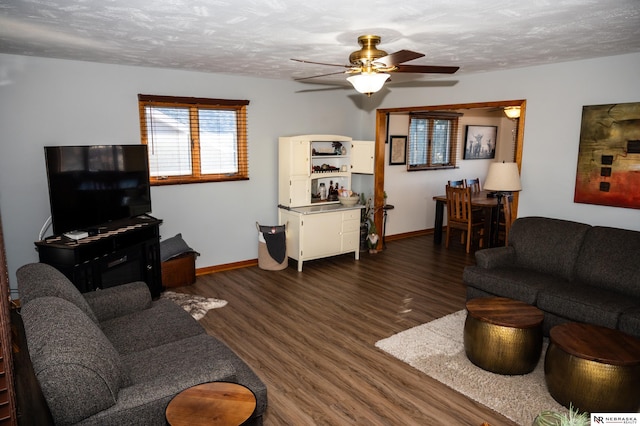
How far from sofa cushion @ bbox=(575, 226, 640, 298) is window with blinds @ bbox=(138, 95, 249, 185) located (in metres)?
3.88

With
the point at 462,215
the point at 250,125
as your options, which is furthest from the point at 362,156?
the point at 462,215

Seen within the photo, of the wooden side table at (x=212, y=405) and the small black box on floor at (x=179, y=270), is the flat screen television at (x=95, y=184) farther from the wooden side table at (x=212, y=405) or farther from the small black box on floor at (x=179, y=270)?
the wooden side table at (x=212, y=405)

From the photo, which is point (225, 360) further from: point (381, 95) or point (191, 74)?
point (381, 95)

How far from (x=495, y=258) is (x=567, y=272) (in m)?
0.62

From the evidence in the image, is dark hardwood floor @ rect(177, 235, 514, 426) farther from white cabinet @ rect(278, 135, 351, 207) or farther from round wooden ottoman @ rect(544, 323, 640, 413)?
white cabinet @ rect(278, 135, 351, 207)

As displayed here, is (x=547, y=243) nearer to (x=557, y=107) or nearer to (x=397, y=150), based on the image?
(x=557, y=107)

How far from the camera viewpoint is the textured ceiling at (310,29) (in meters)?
2.45

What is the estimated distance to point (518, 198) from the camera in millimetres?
4914

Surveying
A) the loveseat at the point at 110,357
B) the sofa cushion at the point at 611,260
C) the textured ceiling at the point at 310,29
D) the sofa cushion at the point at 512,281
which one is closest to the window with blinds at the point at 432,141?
the textured ceiling at the point at 310,29

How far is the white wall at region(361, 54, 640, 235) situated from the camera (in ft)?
13.4

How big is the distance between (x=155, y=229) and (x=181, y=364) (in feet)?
8.32

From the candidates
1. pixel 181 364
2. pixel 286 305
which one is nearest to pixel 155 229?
pixel 286 305

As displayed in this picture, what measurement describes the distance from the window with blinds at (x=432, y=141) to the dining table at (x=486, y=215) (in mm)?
897

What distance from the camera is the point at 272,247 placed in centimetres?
561
